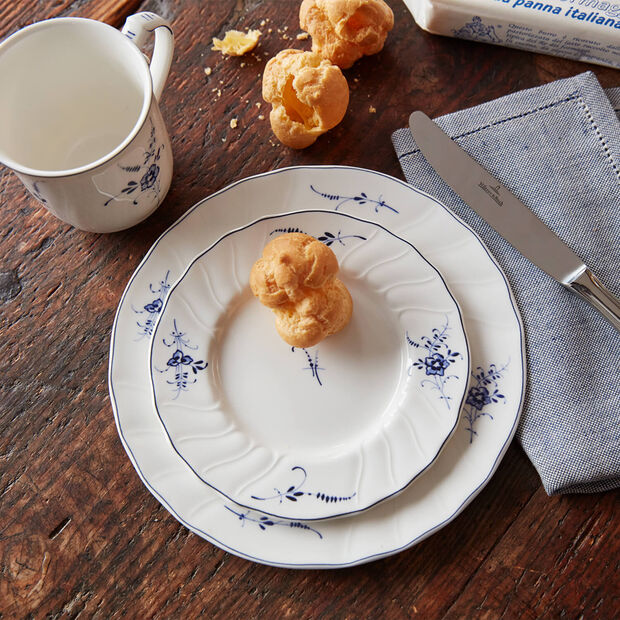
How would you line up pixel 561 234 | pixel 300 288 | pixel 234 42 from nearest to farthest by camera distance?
pixel 300 288, pixel 561 234, pixel 234 42

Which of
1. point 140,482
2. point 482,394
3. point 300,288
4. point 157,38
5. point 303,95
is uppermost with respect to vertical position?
point 157,38

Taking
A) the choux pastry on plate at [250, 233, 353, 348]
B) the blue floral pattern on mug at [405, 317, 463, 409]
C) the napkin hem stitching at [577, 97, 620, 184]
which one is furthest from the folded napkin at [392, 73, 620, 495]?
the choux pastry on plate at [250, 233, 353, 348]

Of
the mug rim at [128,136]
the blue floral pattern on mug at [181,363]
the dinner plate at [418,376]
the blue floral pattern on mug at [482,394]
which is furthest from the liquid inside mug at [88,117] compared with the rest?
the blue floral pattern on mug at [482,394]

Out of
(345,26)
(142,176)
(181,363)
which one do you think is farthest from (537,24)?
(181,363)

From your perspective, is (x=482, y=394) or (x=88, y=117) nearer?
(x=482, y=394)

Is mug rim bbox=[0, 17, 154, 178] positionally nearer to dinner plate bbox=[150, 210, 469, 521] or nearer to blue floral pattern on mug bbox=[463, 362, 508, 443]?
dinner plate bbox=[150, 210, 469, 521]

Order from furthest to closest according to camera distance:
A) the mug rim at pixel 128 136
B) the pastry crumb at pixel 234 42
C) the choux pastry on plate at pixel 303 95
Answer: the pastry crumb at pixel 234 42 → the choux pastry on plate at pixel 303 95 → the mug rim at pixel 128 136

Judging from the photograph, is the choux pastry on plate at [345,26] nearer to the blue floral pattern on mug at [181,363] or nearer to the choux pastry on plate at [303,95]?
the choux pastry on plate at [303,95]

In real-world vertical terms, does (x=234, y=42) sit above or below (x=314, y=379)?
above

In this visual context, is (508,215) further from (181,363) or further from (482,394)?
(181,363)
